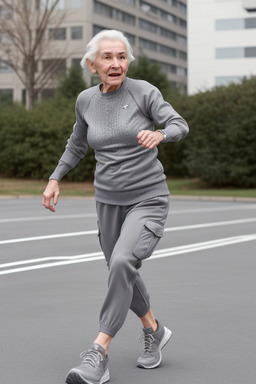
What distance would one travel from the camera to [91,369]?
418 cm

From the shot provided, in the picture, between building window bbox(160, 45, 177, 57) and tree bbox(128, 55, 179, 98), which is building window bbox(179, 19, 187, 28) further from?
tree bbox(128, 55, 179, 98)

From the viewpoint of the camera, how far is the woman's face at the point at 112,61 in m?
4.41

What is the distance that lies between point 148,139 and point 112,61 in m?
0.64

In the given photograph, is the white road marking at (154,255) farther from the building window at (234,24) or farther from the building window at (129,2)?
the building window at (129,2)

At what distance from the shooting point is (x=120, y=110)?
14.5 ft

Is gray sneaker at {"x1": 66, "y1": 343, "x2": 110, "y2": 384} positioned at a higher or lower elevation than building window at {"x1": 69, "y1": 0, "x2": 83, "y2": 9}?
lower

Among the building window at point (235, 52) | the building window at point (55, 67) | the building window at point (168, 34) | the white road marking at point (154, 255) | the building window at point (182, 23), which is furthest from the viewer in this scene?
the building window at point (182, 23)

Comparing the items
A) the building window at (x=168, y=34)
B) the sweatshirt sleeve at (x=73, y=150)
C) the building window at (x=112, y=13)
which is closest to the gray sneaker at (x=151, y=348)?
the sweatshirt sleeve at (x=73, y=150)

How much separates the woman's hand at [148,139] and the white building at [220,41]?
76.7 meters

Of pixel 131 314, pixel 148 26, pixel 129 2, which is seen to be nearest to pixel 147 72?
pixel 131 314

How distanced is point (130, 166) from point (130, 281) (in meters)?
0.65

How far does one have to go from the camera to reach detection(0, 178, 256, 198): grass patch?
84.4 feet

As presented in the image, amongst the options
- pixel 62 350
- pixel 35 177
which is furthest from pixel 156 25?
pixel 62 350

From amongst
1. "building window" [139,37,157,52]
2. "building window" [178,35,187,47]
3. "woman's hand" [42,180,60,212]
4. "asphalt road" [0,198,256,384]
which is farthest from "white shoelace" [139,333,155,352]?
"building window" [178,35,187,47]
